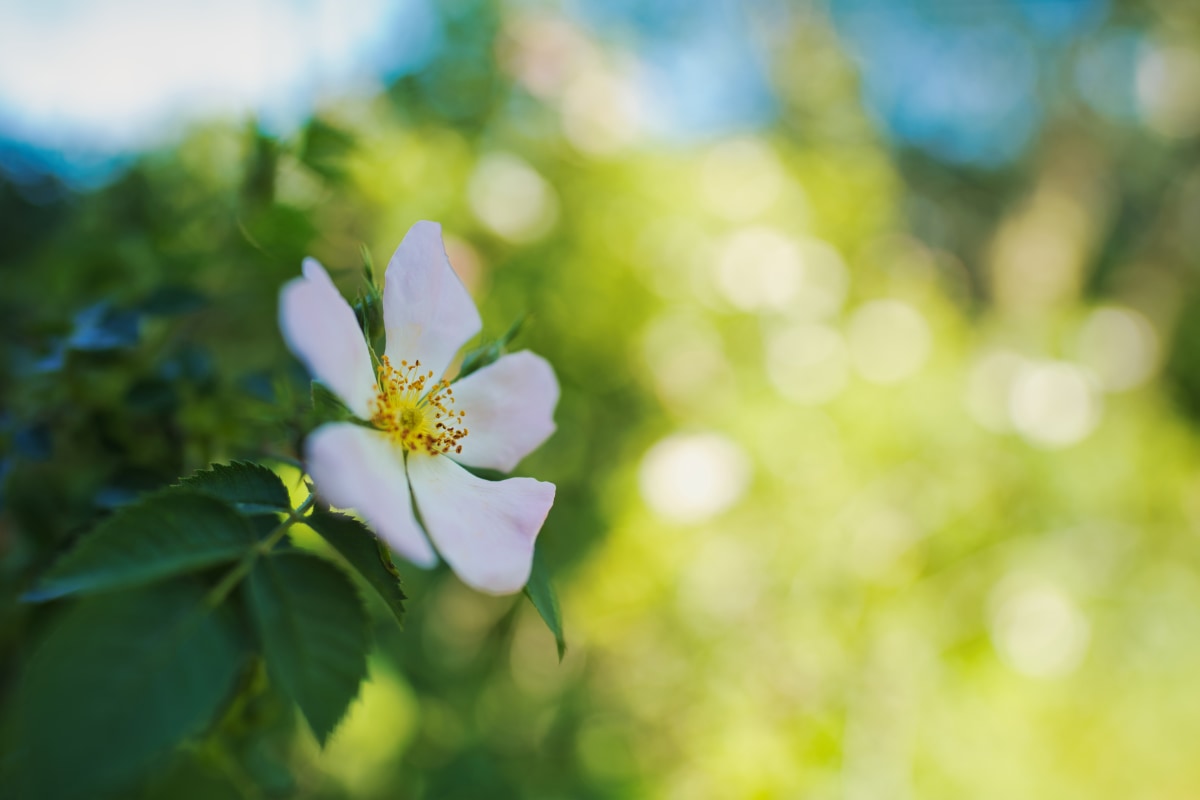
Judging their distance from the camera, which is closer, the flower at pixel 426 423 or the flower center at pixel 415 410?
the flower at pixel 426 423

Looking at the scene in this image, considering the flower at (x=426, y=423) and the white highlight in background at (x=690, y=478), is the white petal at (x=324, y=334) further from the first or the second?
the white highlight in background at (x=690, y=478)

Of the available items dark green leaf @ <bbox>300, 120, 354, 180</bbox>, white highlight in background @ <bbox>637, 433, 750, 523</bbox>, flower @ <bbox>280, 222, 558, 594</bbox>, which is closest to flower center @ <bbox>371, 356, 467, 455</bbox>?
flower @ <bbox>280, 222, 558, 594</bbox>

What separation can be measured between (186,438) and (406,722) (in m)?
0.93

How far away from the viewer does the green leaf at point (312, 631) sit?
285mm

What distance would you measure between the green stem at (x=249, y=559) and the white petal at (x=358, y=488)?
0.04 meters

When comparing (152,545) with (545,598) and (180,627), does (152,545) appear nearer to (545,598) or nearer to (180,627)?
(180,627)

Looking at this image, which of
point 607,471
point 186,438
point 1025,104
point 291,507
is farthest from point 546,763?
point 1025,104

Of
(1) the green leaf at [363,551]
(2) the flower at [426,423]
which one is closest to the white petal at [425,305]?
(2) the flower at [426,423]

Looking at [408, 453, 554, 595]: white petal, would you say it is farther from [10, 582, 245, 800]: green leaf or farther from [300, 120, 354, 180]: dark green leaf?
[300, 120, 354, 180]: dark green leaf

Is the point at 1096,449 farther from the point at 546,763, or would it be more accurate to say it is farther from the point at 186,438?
the point at 186,438

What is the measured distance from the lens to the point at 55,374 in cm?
54

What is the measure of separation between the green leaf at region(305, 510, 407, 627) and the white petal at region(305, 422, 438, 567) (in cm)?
3

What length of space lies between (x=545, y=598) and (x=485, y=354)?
158 millimetres

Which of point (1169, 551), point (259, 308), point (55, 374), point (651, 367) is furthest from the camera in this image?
point (1169, 551)
